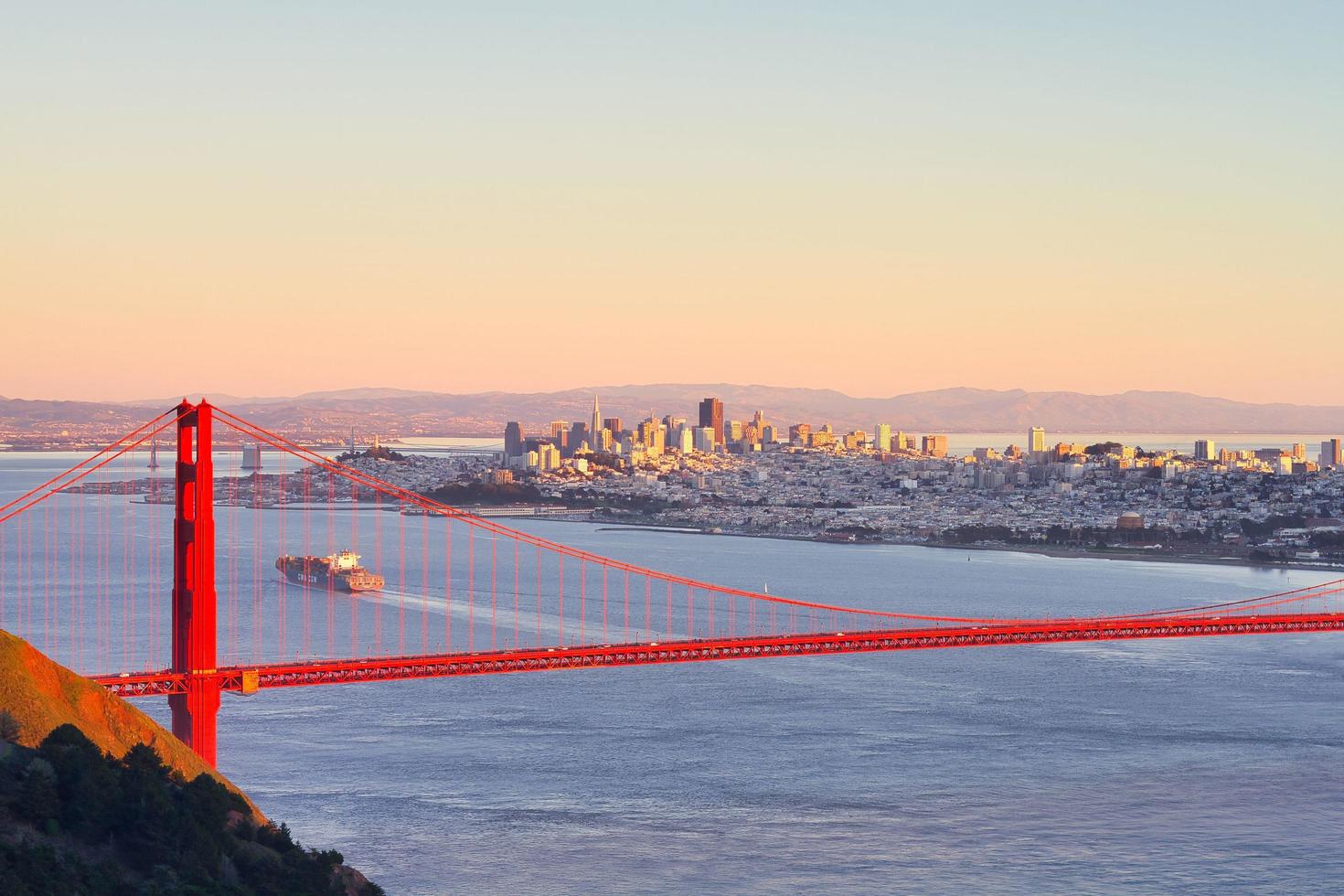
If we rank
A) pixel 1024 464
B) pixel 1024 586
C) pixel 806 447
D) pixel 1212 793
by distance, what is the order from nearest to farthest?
pixel 1212 793 → pixel 1024 586 → pixel 1024 464 → pixel 806 447

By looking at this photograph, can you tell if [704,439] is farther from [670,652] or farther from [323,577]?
[670,652]

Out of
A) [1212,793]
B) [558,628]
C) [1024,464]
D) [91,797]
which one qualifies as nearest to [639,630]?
[558,628]

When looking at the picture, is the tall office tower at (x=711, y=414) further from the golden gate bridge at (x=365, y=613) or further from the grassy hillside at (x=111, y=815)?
the grassy hillside at (x=111, y=815)

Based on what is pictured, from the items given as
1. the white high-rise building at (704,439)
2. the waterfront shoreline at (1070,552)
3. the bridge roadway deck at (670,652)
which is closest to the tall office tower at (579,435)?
the white high-rise building at (704,439)

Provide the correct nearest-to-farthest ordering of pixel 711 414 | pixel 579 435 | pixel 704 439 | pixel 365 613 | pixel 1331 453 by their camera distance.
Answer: pixel 365 613 < pixel 1331 453 < pixel 579 435 < pixel 704 439 < pixel 711 414

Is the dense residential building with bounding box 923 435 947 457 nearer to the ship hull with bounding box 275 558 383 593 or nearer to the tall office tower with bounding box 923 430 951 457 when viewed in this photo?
the tall office tower with bounding box 923 430 951 457

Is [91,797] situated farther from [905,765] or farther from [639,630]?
[639,630]

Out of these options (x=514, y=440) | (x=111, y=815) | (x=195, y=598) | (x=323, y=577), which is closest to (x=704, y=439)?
(x=514, y=440)
